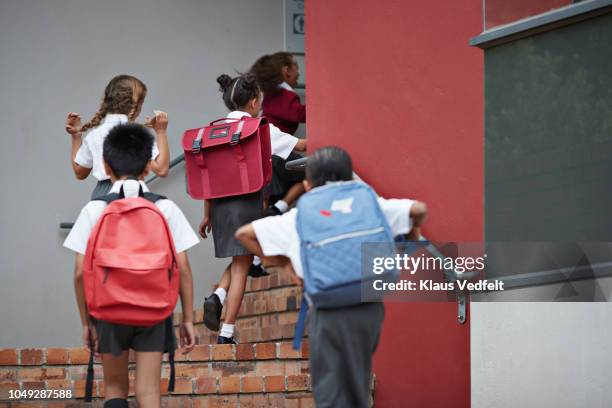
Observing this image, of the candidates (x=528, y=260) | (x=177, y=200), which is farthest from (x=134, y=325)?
(x=177, y=200)

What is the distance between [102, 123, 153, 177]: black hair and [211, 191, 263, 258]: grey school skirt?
72.7 inches

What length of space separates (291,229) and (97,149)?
2092 millimetres

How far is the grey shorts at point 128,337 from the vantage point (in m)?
4.96

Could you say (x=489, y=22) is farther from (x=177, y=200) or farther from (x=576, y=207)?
(x=177, y=200)

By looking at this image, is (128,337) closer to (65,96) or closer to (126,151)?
(126,151)

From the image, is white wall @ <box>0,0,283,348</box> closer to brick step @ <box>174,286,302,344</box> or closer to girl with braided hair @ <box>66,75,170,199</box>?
brick step @ <box>174,286,302,344</box>

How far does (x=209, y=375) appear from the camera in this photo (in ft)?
21.6

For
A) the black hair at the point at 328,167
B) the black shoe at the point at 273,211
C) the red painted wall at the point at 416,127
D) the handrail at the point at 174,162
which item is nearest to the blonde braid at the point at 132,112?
the red painted wall at the point at 416,127

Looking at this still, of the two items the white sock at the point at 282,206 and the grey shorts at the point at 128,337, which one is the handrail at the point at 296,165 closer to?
the white sock at the point at 282,206

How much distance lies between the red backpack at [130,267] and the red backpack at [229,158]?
1.97m

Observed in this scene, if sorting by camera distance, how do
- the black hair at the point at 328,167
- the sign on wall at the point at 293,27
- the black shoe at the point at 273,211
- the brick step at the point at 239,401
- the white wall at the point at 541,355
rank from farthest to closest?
the sign on wall at the point at 293,27
the black shoe at the point at 273,211
the brick step at the point at 239,401
the white wall at the point at 541,355
the black hair at the point at 328,167

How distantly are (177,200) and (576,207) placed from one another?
14.2 ft

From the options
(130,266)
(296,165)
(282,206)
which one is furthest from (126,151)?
(282,206)

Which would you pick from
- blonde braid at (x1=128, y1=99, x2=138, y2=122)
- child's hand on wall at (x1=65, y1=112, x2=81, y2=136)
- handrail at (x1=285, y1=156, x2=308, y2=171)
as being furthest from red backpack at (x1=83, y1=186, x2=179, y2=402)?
handrail at (x1=285, y1=156, x2=308, y2=171)
